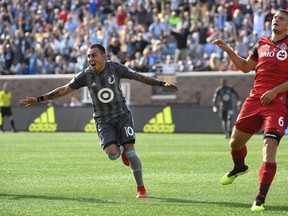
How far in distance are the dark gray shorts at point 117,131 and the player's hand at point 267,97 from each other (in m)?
2.14

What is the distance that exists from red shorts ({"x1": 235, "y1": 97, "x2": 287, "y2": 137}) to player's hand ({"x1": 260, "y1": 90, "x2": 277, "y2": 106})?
107mm

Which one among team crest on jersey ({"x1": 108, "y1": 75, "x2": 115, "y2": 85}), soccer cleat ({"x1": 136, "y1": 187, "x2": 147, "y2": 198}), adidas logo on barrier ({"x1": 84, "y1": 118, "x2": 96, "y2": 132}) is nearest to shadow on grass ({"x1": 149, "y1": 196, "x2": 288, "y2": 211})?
soccer cleat ({"x1": 136, "y1": 187, "x2": 147, "y2": 198})

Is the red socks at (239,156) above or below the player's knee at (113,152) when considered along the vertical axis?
below

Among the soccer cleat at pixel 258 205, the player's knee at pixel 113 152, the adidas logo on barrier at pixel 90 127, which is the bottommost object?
the adidas logo on barrier at pixel 90 127

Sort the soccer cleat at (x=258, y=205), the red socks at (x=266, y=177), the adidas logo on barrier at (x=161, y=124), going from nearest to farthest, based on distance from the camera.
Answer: the soccer cleat at (x=258, y=205), the red socks at (x=266, y=177), the adidas logo on barrier at (x=161, y=124)

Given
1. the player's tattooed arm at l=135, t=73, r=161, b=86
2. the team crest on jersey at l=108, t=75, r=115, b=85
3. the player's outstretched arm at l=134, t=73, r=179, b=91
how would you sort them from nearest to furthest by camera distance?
the player's outstretched arm at l=134, t=73, r=179, b=91
the player's tattooed arm at l=135, t=73, r=161, b=86
the team crest on jersey at l=108, t=75, r=115, b=85

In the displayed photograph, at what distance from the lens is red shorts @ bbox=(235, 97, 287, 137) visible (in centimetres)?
1091

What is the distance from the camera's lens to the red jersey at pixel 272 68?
36.7 feet

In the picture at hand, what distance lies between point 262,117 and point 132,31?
1052 inches

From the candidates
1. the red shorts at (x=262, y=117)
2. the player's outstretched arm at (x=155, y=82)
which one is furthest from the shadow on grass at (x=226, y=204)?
the player's outstretched arm at (x=155, y=82)

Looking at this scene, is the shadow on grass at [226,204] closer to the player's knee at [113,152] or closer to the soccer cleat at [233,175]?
the player's knee at [113,152]

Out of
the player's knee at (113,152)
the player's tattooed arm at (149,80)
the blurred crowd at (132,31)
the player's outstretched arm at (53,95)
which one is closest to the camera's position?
the player's tattooed arm at (149,80)

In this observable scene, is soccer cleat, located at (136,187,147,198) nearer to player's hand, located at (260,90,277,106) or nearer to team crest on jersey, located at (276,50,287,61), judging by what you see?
player's hand, located at (260,90,277,106)

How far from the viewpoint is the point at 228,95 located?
30922 millimetres
